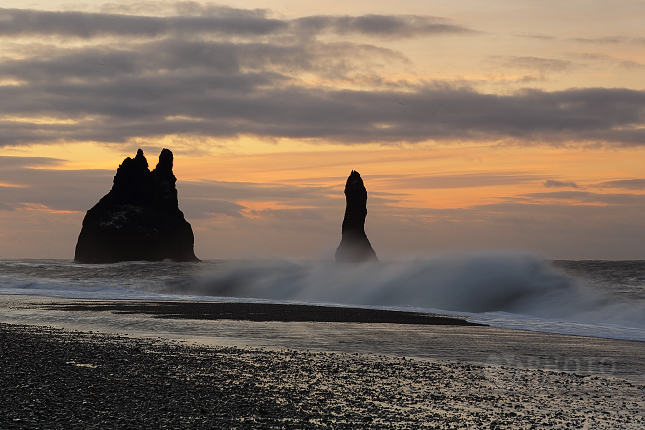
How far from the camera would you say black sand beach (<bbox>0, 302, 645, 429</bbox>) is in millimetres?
7867

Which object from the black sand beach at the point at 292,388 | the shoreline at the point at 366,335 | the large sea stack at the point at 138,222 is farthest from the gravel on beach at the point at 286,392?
the large sea stack at the point at 138,222

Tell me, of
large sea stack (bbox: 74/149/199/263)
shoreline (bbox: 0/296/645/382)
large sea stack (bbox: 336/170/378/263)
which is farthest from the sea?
large sea stack (bbox: 74/149/199/263)

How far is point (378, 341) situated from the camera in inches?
651

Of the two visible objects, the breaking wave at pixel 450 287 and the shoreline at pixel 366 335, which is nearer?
the shoreline at pixel 366 335

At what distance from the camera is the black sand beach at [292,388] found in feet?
25.8

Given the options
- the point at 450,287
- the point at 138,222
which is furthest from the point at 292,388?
the point at 138,222

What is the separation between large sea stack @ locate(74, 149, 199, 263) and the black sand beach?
114 meters

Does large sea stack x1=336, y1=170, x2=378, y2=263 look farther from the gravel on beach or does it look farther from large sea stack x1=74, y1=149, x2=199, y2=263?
the gravel on beach

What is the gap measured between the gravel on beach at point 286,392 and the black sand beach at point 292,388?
0.07ft

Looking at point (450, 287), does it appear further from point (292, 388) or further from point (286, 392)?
point (286, 392)

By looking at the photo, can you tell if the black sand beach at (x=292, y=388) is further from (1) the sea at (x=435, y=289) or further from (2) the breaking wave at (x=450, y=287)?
A: (2) the breaking wave at (x=450, y=287)

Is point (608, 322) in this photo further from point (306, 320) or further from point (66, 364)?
point (66, 364)

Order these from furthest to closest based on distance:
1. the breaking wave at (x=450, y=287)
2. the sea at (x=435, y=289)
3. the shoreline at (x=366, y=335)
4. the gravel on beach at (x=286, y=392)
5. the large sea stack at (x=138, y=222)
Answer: the large sea stack at (x=138, y=222) → the breaking wave at (x=450, y=287) → the sea at (x=435, y=289) → the shoreline at (x=366, y=335) → the gravel on beach at (x=286, y=392)

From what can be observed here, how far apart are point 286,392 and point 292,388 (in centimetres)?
29
